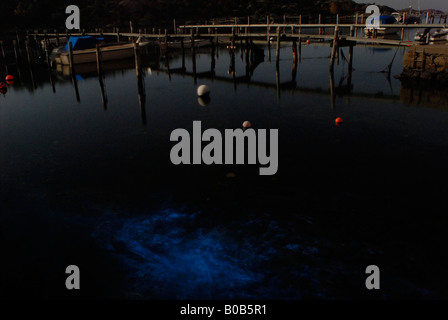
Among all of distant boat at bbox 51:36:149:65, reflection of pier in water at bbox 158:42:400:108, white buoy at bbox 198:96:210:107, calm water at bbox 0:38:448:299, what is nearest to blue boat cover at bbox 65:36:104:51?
distant boat at bbox 51:36:149:65

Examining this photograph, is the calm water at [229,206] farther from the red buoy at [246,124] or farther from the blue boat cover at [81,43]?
the blue boat cover at [81,43]

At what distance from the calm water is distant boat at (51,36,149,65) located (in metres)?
20.3

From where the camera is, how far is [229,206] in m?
10.8

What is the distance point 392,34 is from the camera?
56469 mm

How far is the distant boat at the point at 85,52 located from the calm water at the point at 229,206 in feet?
66.6

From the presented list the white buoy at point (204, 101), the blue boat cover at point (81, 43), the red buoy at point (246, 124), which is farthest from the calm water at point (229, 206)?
the blue boat cover at point (81, 43)

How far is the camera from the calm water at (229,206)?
7.94 m

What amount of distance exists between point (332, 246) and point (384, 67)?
97.9 feet

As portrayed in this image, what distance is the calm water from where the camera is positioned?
7938mm

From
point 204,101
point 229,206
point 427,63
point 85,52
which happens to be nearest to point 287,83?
point 204,101

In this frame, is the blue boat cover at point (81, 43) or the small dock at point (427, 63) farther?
the blue boat cover at point (81, 43)

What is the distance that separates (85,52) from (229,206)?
35.4 meters

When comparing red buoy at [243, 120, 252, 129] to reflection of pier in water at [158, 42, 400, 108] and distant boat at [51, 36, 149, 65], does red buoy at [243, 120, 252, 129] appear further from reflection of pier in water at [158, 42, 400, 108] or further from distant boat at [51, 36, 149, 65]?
distant boat at [51, 36, 149, 65]
